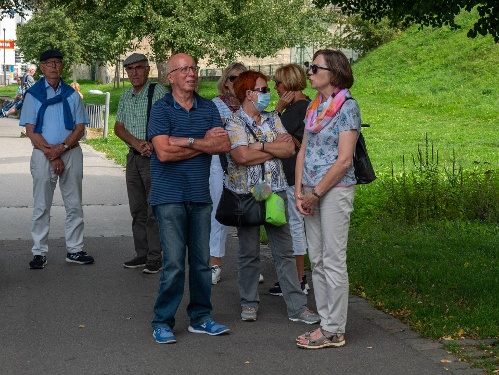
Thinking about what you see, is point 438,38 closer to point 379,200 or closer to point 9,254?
point 379,200

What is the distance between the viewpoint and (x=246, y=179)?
761 centimetres

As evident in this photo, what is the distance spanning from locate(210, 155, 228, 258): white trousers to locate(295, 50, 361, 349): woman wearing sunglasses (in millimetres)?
2063

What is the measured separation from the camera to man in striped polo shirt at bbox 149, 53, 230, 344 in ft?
23.1

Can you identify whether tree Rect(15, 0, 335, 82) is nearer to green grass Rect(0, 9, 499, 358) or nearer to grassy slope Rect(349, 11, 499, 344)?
grassy slope Rect(349, 11, 499, 344)

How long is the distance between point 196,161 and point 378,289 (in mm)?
2389

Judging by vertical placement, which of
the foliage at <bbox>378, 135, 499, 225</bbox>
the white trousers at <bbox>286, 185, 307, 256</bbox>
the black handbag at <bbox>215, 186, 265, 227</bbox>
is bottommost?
the foliage at <bbox>378, 135, 499, 225</bbox>

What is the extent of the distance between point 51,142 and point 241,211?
307 centimetres

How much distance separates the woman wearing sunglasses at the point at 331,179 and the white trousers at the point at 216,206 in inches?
81.2

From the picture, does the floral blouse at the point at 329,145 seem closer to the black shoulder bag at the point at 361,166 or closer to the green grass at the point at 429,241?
the black shoulder bag at the point at 361,166

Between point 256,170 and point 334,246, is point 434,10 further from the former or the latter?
point 334,246

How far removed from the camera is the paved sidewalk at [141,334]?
6395mm

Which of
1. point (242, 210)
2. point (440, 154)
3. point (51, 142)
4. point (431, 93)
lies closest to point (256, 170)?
point (242, 210)

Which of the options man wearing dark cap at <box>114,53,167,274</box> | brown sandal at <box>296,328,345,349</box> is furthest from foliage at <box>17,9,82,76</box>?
brown sandal at <box>296,328,345,349</box>

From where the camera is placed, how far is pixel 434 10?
11773 mm
